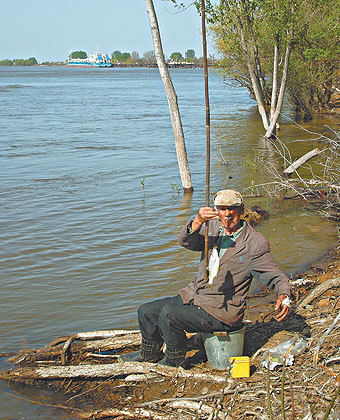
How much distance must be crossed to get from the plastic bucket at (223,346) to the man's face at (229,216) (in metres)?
0.87

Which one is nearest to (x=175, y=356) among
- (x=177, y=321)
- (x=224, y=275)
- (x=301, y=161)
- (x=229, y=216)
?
(x=177, y=321)

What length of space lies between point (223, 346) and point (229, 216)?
1074mm

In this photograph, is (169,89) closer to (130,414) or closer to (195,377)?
(195,377)

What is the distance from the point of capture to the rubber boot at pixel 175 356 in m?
4.35

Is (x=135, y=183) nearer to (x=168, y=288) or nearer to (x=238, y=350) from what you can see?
(x=168, y=288)

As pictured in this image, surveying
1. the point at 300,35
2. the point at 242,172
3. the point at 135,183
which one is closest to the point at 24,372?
the point at 135,183

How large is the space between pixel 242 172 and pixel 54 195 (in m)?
5.36

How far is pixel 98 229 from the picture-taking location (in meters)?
9.97

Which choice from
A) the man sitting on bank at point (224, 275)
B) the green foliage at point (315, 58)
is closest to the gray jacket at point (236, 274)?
the man sitting on bank at point (224, 275)

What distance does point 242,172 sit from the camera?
14.8 m

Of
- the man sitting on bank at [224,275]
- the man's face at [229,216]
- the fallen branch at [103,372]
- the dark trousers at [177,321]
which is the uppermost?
the man's face at [229,216]

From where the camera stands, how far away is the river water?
6.59 m

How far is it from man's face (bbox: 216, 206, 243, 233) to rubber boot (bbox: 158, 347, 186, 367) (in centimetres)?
109

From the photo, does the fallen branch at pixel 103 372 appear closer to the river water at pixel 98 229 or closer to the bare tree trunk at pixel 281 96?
the river water at pixel 98 229
